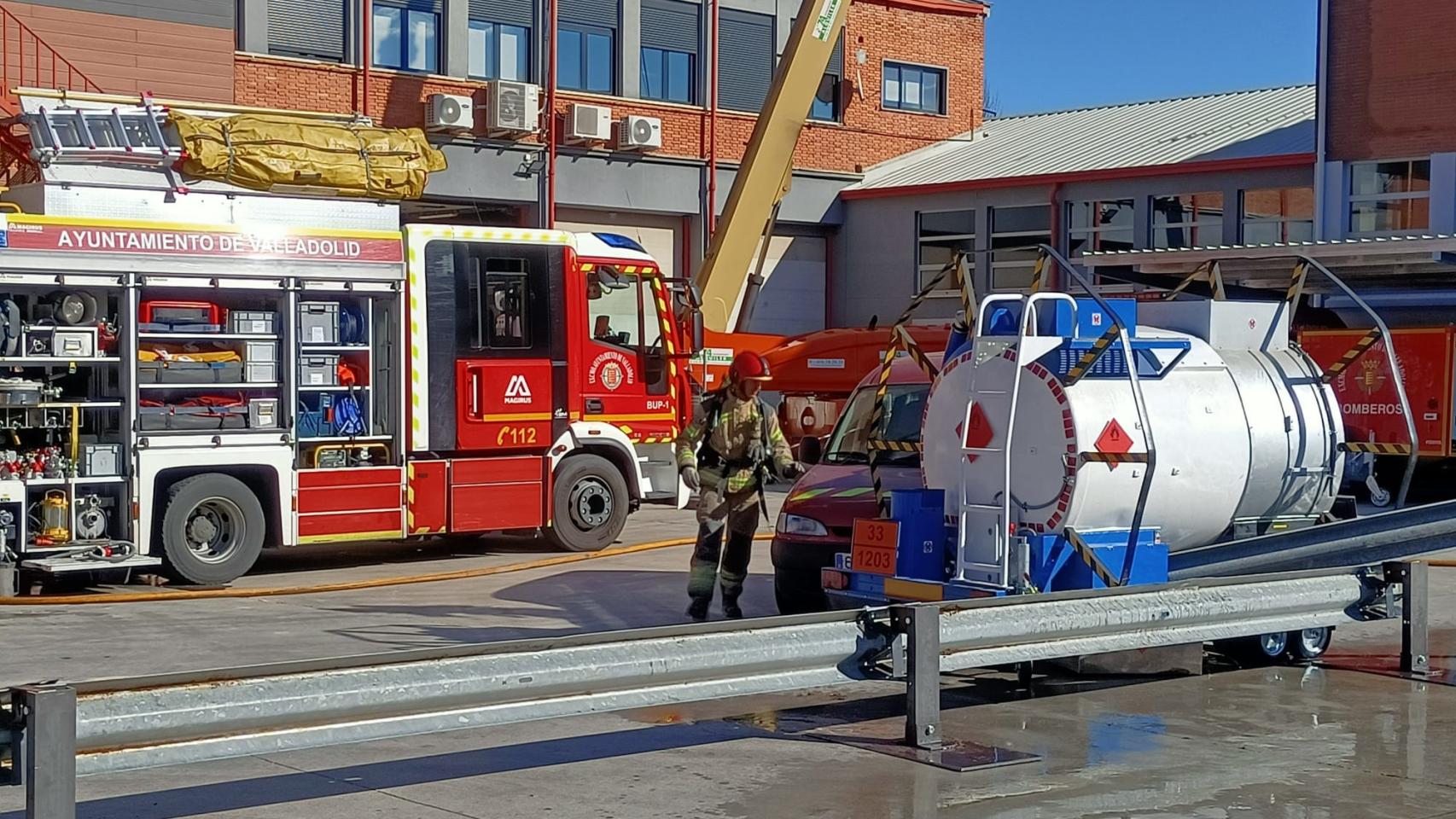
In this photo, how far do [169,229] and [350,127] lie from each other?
7.28 ft

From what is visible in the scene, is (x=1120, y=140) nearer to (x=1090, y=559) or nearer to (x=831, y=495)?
(x=831, y=495)

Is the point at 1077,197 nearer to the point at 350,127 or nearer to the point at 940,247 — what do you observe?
the point at 940,247

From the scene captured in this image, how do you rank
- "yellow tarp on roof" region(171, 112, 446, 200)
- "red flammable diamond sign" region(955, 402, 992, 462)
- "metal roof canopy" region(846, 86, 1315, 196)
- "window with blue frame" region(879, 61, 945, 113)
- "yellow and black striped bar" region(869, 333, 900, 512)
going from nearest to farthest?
"red flammable diamond sign" region(955, 402, 992, 462) → "yellow and black striped bar" region(869, 333, 900, 512) → "yellow tarp on roof" region(171, 112, 446, 200) → "metal roof canopy" region(846, 86, 1315, 196) → "window with blue frame" region(879, 61, 945, 113)

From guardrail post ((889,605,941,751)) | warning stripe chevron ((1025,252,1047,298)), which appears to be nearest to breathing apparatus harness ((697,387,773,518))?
warning stripe chevron ((1025,252,1047,298))

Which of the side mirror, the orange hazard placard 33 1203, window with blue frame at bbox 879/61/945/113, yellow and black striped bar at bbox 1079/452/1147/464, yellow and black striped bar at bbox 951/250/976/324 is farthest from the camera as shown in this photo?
window with blue frame at bbox 879/61/945/113

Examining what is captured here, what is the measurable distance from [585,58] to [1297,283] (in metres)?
23.5

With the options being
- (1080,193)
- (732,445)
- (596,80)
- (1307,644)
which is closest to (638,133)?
(596,80)

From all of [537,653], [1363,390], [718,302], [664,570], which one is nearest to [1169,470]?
[537,653]

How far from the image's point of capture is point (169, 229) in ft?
47.6

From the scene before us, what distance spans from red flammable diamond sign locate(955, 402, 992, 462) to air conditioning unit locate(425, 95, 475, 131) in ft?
70.7

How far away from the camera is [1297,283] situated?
11.5 metres

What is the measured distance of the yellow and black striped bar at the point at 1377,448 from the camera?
36.3ft

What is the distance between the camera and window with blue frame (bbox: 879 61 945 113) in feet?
127

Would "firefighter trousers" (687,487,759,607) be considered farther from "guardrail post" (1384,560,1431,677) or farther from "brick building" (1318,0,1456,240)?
"brick building" (1318,0,1456,240)
